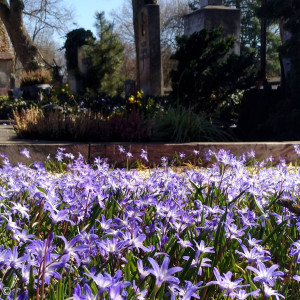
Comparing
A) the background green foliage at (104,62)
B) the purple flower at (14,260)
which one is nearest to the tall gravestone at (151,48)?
the background green foliage at (104,62)

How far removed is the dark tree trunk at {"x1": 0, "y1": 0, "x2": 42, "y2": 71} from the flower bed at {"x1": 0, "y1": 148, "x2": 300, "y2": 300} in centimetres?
2589

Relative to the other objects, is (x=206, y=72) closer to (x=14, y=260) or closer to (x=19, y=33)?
(x=14, y=260)

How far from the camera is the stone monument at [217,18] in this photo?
15.7 m

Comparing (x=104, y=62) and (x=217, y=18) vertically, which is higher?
(x=217, y=18)

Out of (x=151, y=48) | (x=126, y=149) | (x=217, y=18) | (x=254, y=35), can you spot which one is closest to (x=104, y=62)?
(x=151, y=48)

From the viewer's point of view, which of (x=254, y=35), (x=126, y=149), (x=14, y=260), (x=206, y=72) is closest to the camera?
(x=14, y=260)

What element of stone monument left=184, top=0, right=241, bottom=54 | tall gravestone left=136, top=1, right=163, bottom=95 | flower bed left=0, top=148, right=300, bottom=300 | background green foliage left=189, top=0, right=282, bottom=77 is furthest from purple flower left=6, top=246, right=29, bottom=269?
background green foliage left=189, top=0, right=282, bottom=77

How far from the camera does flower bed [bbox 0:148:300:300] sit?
115cm

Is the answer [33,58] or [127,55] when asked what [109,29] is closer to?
[33,58]

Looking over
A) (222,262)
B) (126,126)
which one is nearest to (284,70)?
(126,126)

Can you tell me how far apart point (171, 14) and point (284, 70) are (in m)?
38.3

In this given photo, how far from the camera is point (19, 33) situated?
27.5 meters

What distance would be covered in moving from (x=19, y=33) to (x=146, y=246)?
27775mm

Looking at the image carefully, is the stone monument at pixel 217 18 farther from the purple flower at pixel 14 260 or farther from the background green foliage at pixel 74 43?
the purple flower at pixel 14 260
